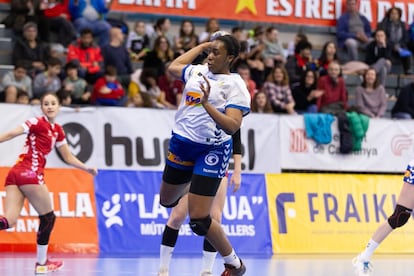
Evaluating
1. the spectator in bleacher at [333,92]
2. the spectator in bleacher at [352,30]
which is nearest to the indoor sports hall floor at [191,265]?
the spectator in bleacher at [333,92]

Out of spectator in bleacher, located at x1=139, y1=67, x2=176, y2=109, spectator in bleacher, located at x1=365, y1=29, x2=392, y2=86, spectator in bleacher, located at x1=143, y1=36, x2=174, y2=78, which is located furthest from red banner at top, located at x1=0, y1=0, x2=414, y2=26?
spectator in bleacher, located at x1=139, y1=67, x2=176, y2=109

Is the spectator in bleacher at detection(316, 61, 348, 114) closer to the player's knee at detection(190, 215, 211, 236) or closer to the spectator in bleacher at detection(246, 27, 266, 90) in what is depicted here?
the spectator in bleacher at detection(246, 27, 266, 90)

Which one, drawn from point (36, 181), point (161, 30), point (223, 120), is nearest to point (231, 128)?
point (223, 120)

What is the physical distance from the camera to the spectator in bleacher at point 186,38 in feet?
69.2

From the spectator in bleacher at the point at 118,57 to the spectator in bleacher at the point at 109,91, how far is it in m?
0.55

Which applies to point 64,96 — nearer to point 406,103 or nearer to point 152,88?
point 152,88

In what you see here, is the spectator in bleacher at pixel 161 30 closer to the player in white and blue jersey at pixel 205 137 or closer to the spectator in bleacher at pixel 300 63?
the spectator in bleacher at pixel 300 63

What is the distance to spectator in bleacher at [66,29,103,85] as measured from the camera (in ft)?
65.0

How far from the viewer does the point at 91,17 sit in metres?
21.3

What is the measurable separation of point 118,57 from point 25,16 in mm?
2092

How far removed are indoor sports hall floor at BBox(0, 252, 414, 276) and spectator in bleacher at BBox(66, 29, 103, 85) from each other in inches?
204

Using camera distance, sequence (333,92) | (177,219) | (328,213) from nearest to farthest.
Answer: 1. (177,219)
2. (328,213)
3. (333,92)

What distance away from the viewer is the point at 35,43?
19.7m

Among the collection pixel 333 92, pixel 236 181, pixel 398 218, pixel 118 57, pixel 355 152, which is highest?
pixel 118 57
